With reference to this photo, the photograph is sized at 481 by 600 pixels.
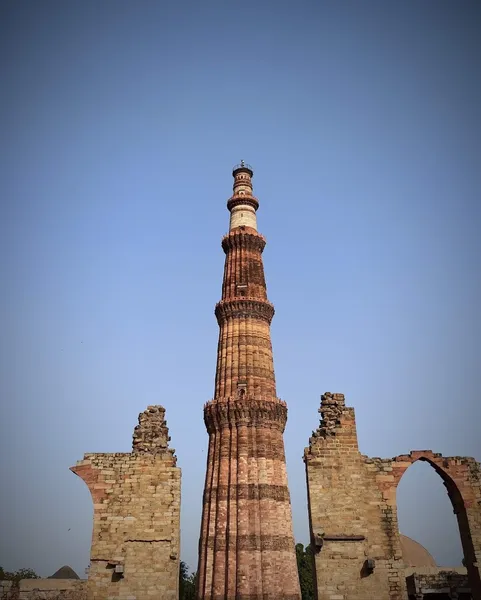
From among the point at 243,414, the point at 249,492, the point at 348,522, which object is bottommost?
the point at 348,522

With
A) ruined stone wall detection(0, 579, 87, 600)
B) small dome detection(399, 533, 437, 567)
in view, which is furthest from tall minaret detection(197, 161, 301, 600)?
small dome detection(399, 533, 437, 567)

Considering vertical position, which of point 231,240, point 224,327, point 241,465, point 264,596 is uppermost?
point 231,240

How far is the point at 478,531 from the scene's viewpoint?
628 inches

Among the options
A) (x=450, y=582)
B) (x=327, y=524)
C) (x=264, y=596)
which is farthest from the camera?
(x=450, y=582)

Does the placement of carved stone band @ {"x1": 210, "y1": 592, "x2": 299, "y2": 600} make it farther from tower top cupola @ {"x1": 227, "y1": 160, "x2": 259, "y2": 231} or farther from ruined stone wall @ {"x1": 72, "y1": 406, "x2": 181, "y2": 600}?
tower top cupola @ {"x1": 227, "y1": 160, "x2": 259, "y2": 231}

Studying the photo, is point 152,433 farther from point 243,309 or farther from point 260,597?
point 243,309

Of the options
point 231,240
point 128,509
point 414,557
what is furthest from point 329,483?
point 414,557

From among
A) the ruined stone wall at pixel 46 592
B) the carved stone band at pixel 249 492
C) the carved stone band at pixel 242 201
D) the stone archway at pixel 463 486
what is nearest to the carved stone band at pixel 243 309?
the carved stone band at pixel 242 201

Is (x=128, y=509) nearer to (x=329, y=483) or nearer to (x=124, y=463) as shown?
(x=124, y=463)

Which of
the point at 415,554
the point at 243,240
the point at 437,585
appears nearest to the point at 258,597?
the point at 437,585

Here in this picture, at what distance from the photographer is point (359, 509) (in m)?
15.8

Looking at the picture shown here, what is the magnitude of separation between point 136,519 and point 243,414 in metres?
5.79

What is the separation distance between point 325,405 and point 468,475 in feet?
16.0

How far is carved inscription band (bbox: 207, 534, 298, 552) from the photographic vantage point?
17.8m
